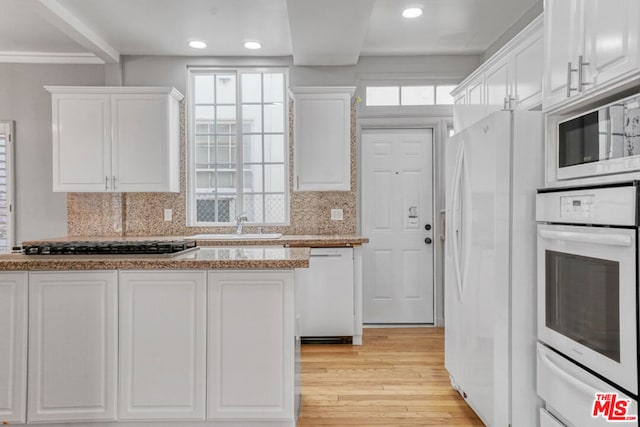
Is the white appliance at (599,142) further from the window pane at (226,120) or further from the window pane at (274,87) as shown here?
the window pane at (226,120)

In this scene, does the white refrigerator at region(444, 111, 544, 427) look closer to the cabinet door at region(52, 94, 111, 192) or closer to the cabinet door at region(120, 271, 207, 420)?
the cabinet door at region(120, 271, 207, 420)

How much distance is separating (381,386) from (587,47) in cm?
231

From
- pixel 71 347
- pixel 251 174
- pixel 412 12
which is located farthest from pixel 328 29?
pixel 71 347

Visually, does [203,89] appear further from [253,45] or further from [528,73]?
[528,73]

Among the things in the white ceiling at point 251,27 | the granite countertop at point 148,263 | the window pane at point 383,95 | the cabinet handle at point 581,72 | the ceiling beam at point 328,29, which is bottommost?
the granite countertop at point 148,263

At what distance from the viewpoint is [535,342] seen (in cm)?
213

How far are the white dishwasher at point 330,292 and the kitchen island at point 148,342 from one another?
1.66 metres

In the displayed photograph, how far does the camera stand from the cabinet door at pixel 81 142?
4027mm

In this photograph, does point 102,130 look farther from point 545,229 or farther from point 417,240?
point 545,229

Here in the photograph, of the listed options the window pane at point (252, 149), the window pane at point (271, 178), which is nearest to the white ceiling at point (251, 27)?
the window pane at point (252, 149)

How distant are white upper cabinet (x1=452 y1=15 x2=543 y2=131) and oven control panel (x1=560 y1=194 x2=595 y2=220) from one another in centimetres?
81

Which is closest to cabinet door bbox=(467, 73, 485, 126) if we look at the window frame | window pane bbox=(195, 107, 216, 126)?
window pane bbox=(195, 107, 216, 126)

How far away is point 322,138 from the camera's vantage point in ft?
13.5

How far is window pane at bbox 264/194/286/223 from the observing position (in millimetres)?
4512
